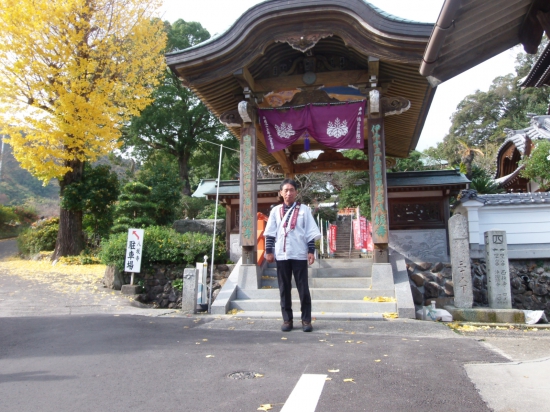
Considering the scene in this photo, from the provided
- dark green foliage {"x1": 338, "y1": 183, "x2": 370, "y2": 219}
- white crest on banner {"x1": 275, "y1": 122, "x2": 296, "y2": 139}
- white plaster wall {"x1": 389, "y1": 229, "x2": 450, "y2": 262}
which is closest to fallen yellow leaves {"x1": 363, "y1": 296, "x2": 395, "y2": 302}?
white crest on banner {"x1": 275, "y1": 122, "x2": 296, "y2": 139}

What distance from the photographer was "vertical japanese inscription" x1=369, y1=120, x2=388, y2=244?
853 centimetres

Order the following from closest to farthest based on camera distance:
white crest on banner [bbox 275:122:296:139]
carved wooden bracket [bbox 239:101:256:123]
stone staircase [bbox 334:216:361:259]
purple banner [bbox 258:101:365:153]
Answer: carved wooden bracket [bbox 239:101:256:123] < purple banner [bbox 258:101:365:153] < white crest on banner [bbox 275:122:296:139] < stone staircase [bbox 334:216:361:259]

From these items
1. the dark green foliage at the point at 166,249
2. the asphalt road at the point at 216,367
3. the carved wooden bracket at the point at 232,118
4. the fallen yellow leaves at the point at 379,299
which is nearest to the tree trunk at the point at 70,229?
the dark green foliage at the point at 166,249

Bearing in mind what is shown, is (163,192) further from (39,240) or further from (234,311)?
(234,311)

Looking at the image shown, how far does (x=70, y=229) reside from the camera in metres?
15.0

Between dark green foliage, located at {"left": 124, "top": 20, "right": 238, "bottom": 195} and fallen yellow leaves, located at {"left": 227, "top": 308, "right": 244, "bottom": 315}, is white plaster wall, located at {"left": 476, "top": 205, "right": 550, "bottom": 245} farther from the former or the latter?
dark green foliage, located at {"left": 124, "top": 20, "right": 238, "bottom": 195}

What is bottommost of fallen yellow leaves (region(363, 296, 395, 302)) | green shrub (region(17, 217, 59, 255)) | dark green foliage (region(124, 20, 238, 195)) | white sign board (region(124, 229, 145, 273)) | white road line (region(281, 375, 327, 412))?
white road line (region(281, 375, 327, 412))

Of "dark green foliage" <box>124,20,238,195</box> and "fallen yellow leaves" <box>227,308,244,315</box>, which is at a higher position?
"dark green foliage" <box>124,20,238,195</box>

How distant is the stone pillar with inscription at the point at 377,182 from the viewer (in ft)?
27.8

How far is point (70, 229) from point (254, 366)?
13455 millimetres

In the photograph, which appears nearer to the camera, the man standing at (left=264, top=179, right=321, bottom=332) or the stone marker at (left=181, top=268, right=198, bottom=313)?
the man standing at (left=264, top=179, right=321, bottom=332)

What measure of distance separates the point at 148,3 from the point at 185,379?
15592 millimetres

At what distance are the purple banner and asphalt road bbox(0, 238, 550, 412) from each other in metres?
4.84

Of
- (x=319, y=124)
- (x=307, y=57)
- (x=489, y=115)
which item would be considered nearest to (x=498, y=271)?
(x=319, y=124)
